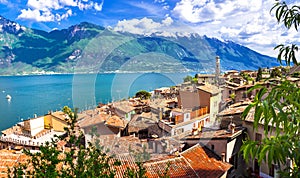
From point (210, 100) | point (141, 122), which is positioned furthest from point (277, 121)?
point (141, 122)

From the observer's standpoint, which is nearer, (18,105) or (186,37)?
(186,37)

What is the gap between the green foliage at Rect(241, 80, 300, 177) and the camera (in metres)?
1.44

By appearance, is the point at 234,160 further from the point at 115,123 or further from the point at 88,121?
the point at 115,123

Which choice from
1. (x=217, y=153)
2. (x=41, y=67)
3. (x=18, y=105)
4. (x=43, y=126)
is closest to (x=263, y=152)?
(x=217, y=153)

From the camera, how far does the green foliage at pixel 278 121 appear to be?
144cm

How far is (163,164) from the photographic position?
927 centimetres

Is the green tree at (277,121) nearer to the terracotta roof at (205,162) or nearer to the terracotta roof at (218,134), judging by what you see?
the terracotta roof at (205,162)

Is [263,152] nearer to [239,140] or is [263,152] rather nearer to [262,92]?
[262,92]

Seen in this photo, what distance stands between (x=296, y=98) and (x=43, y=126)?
94.8ft

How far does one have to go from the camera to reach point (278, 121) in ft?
4.86

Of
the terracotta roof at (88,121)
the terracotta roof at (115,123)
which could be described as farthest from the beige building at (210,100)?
the terracotta roof at (88,121)

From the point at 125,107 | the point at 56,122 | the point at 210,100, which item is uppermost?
the point at 210,100

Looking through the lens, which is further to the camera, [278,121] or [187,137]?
[187,137]

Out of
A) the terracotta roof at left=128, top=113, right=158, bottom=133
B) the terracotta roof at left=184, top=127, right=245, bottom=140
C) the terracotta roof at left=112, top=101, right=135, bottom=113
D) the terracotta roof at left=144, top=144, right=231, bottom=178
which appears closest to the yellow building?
the terracotta roof at left=112, top=101, right=135, bottom=113
